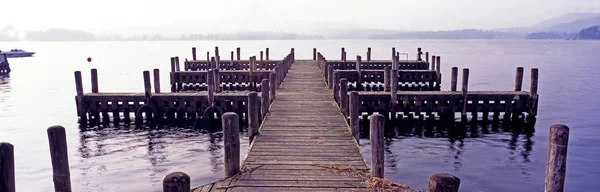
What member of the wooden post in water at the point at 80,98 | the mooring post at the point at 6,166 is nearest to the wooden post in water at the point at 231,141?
the mooring post at the point at 6,166

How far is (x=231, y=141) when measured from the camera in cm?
816

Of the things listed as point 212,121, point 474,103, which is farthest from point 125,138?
point 474,103

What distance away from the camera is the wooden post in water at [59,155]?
6.36 metres

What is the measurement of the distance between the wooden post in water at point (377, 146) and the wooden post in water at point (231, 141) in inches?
100

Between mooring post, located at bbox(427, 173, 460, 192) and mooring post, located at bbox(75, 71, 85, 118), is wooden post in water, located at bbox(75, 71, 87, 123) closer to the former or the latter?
mooring post, located at bbox(75, 71, 85, 118)

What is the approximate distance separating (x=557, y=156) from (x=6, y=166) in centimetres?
803

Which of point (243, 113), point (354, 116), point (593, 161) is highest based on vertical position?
point (354, 116)

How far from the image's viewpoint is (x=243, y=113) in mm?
21609

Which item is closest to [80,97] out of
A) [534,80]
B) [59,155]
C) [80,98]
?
[80,98]

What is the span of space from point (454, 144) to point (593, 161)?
5.12m

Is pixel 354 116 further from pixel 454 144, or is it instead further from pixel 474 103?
pixel 474 103

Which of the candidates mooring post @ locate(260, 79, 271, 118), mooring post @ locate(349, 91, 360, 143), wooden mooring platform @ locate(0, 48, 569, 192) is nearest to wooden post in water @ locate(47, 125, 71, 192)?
wooden mooring platform @ locate(0, 48, 569, 192)

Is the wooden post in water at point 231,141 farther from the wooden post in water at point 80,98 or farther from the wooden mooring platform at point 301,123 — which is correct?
the wooden post in water at point 80,98

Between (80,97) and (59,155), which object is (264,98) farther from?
(80,97)
